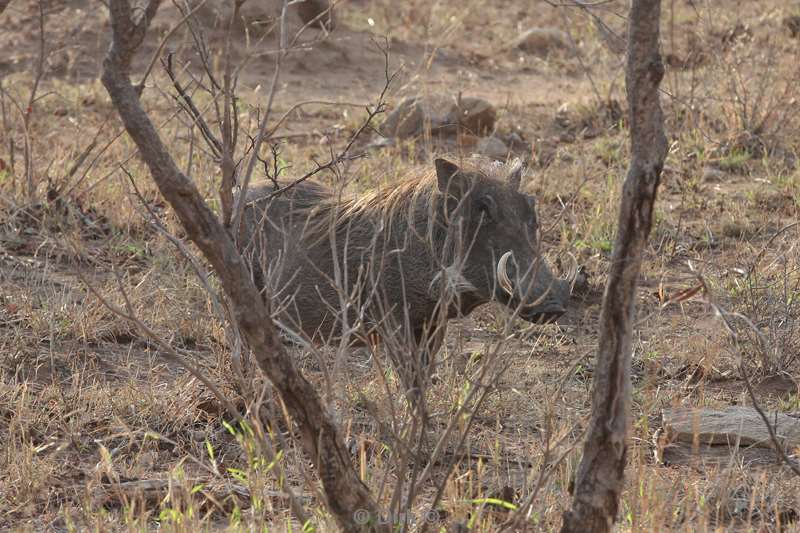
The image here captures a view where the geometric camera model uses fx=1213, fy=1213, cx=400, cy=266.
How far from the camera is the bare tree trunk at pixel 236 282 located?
2250 mm

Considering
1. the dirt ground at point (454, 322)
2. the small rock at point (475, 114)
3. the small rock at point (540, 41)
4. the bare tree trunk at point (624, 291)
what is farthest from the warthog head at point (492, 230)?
A: the small rock at point (540, 41)

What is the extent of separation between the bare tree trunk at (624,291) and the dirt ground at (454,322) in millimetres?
115

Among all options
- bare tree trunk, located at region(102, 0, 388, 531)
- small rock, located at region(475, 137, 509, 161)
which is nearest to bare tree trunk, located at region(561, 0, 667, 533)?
bare tree trunk, located at region(102, 0, 388, 531)

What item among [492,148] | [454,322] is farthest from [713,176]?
[454,322]

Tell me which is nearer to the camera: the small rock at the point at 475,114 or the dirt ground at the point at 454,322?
the dirt ground at the point at 454,322

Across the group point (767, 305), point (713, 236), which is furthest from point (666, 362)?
point (713, 236)

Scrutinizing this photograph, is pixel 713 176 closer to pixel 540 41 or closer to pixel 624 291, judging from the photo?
pixel 540 41

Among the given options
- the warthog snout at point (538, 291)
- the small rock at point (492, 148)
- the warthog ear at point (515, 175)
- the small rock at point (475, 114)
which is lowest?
the small rock at point (492, 148)

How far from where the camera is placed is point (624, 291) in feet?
7.79

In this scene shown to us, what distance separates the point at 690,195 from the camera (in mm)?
5875

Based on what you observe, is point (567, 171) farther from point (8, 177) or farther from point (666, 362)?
point (8, 177)

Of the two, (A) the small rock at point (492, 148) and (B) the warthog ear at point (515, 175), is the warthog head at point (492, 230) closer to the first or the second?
(B) the warthog ear at point (515, 175)

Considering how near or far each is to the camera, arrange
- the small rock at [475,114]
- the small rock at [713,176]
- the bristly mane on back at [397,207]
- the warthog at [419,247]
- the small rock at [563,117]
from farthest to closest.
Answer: the small rock at [563,117]
the small rock at [475,114]
the small rock at [713,176]
the bristly mane on back at [397,207]
the warthog at [419,247]

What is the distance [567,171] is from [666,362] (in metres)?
2.06
